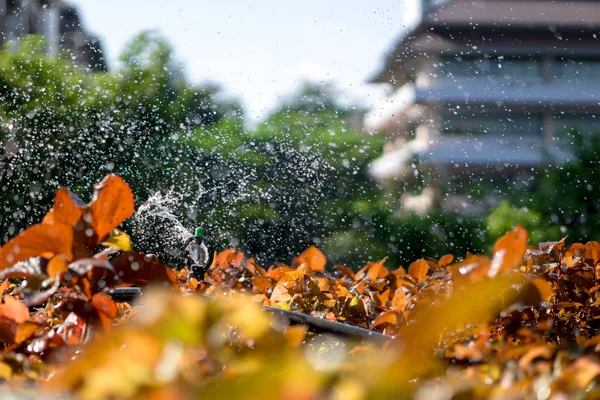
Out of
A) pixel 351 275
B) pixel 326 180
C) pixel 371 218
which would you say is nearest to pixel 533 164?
pixel 326 180

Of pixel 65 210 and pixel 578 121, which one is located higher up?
pixel 578 121

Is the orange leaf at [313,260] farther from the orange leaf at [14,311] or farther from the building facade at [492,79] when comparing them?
the building facade at [492,79]

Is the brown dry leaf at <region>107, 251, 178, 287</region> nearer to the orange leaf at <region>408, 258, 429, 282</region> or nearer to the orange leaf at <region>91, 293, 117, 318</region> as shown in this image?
the orange leaf at <region>91, 293, 117, 318</region>

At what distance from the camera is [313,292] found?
1.48 meters

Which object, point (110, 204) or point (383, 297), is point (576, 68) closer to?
point (383, 297)

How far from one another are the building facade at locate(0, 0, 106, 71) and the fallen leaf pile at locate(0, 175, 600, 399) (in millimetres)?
10903

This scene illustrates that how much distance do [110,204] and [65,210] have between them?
45 mm

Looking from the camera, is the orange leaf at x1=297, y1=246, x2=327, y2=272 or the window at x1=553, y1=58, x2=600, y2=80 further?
the window at x1=553, y1=58, x2=600, y2=80

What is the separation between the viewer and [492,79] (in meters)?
36.9

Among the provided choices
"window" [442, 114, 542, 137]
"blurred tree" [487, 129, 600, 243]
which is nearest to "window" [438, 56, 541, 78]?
"window" [442, 114, 542, 137]

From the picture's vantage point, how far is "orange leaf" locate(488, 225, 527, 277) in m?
0.69

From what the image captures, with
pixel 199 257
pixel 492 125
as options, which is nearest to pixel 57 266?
pixel 199 257

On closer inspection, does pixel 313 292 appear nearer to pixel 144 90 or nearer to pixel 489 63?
pixel 144 90

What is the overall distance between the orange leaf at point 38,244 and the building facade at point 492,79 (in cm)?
3372
